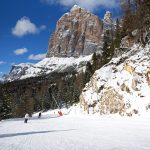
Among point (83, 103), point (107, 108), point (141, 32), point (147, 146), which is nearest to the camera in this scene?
point (147, 146)

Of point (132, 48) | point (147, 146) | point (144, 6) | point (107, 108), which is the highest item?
point (144, 6)

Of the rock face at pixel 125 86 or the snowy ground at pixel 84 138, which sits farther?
the rock face at pixel 125 86

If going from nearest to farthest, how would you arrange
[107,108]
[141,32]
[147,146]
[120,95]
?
[147,146] < [120,95] < [107,108] < [141,32]

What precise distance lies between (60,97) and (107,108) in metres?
79.6

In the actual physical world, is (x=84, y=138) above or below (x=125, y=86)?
below

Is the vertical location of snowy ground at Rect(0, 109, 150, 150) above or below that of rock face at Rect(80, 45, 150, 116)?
below

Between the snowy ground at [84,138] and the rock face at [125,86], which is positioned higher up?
the rock face at [125,86]

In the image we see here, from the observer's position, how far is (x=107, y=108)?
44344 millimetres

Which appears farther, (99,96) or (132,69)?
(99,96)

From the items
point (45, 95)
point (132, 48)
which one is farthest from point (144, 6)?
point (45, 95)

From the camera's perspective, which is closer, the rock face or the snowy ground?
the snowy ground

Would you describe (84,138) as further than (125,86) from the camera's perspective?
No

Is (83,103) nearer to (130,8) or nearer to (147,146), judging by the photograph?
(130,8)

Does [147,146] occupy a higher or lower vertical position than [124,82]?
lower
